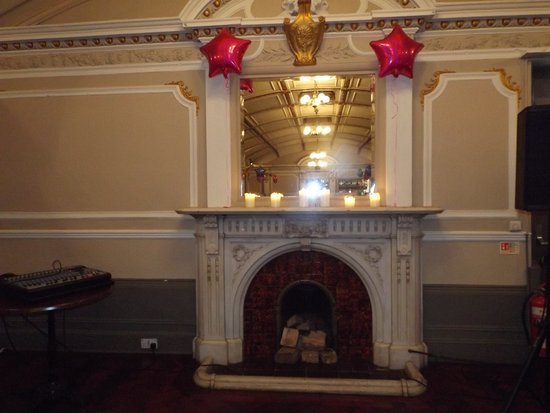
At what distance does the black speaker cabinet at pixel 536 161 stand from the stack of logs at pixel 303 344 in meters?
1.68

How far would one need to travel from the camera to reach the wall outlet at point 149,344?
120 inches

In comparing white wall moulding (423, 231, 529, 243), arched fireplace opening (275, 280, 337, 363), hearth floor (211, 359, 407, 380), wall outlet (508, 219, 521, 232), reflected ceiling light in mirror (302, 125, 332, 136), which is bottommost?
hearth floor (211, 359, 407, 380)

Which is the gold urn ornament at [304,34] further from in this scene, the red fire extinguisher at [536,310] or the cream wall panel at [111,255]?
the red fire extinguisher at [536,310]

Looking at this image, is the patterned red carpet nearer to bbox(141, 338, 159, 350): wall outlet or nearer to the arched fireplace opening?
bbox(141, 338, 159, 350): wall outlet

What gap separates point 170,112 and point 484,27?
8.29 ft

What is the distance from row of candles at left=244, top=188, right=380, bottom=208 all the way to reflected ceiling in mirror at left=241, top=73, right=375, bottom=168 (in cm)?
29

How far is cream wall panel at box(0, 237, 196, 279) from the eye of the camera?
10.0ft

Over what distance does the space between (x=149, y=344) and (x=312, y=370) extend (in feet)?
4.45

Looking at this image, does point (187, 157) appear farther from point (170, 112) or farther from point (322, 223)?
point (322, 223)

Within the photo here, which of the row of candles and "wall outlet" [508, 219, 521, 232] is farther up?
the row of candles

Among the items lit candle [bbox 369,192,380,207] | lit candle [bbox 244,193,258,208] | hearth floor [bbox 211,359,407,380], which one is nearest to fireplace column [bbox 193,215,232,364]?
hearth floor [bbox 211,359,407,380]

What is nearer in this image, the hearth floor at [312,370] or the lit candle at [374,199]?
the hearth floor at [312,370]

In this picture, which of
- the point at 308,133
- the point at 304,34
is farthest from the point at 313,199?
the point at 304,34

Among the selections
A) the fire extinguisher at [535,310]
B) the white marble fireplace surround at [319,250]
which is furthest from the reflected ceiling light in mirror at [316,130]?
the fire extinguisher at [535,310]
